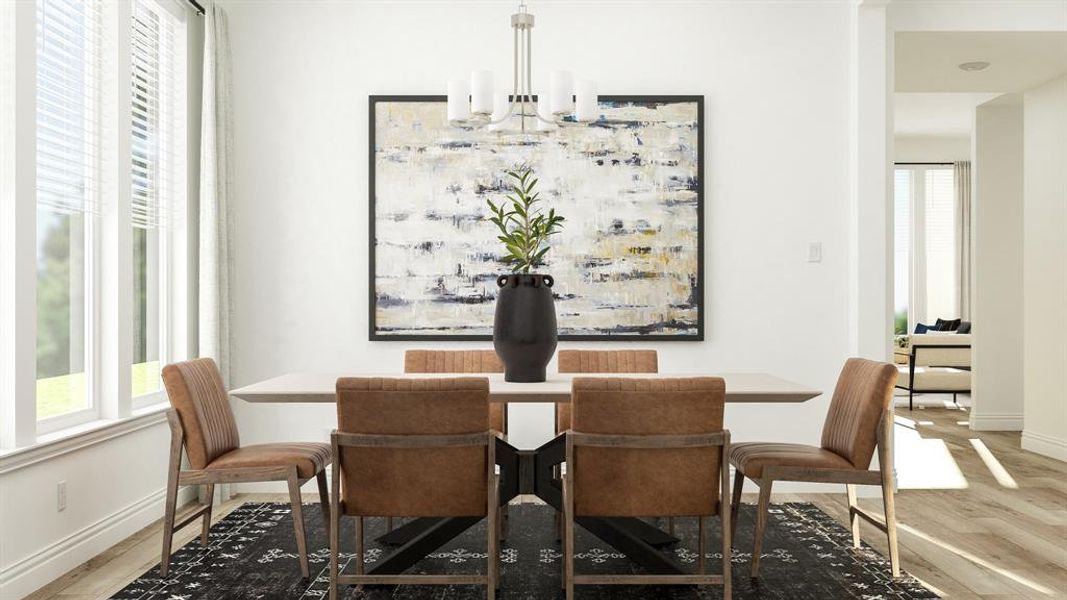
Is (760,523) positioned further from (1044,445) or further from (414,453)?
(1044,445)

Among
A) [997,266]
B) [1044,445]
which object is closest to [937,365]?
[997,266]

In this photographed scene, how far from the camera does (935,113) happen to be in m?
8.62

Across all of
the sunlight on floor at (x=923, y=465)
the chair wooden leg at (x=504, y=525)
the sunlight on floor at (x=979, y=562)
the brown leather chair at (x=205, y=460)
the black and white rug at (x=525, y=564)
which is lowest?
the sunlight on floor at (x=923, y=465)

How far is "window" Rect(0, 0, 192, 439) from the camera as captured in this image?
9.17ft

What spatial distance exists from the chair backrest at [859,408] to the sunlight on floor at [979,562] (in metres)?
0.74

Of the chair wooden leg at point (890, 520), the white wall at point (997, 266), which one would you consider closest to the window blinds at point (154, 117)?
the chair wooden leg at point (890, 520)

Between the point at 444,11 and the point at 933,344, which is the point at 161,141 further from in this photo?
the point at 933,344

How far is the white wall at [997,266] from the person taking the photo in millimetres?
6711

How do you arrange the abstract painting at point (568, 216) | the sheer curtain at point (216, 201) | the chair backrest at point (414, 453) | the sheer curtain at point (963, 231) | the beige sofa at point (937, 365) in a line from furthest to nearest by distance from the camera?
1. the sheer curtain at point (963, 231)
2. the beige sofa at point (937, 365)
3. the abstract painting at point (568, 216)
4. the sheer curtain at point (216, 201)
5. the chair backrest at point (414, 453)

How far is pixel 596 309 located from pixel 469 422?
211cm

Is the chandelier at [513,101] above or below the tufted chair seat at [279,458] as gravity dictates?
above

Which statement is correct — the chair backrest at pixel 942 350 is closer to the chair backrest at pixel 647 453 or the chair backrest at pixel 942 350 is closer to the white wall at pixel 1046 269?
the white wall at pixel 1046 269

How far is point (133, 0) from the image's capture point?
3703 mm

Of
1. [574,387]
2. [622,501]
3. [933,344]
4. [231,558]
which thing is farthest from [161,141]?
[933,344]
